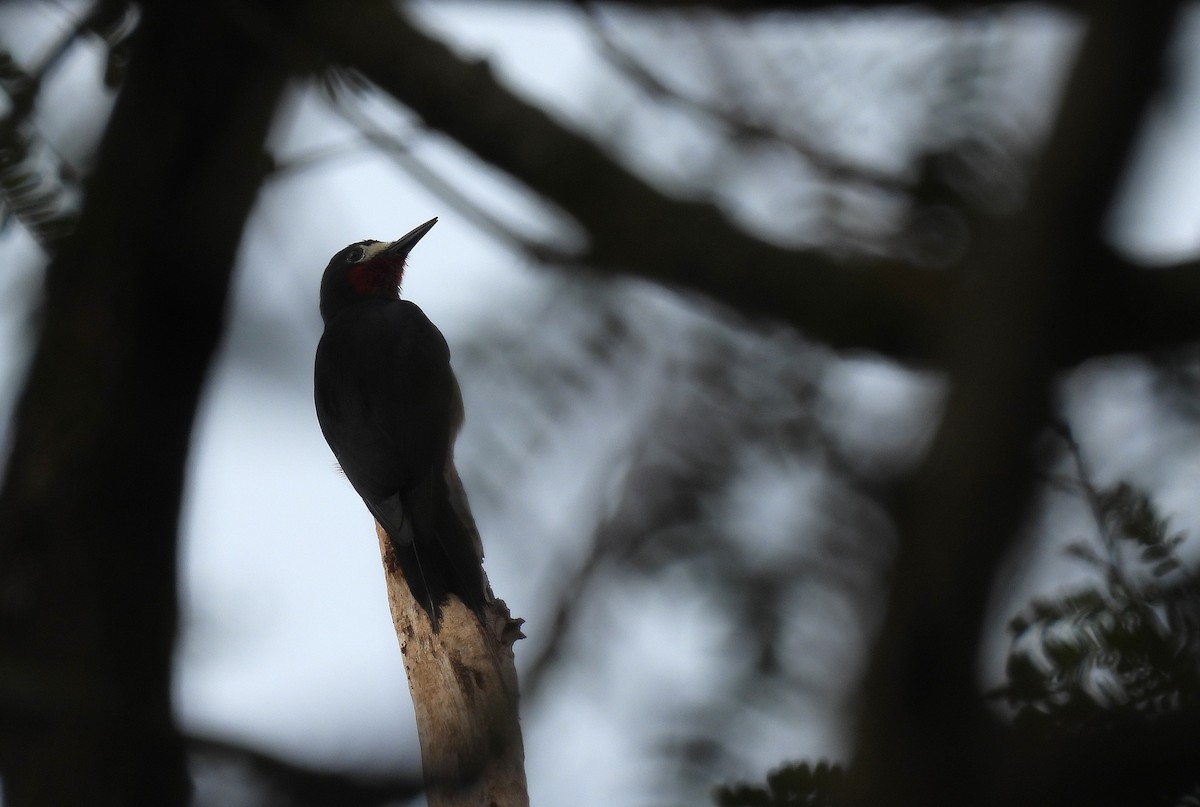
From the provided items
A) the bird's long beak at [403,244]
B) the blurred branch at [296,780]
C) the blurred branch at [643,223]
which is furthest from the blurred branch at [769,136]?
the bird's long beak at [403,244]

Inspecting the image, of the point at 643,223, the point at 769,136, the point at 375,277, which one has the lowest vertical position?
the point at 769,136

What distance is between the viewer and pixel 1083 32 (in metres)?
0.62

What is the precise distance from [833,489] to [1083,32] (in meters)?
0.35

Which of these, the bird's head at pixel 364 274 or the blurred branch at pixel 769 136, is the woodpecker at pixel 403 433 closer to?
the bird's head at pixel 364 274

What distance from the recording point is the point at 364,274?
5.61 m

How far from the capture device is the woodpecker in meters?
3.36

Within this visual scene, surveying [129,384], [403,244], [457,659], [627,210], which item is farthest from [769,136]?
[403,244]

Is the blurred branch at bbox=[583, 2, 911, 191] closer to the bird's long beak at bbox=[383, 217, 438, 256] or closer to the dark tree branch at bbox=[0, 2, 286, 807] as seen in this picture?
the dark tree branch at bbox=[0, 2, 286, 807]

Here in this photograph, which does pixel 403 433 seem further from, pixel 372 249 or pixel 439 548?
pixel 372 249

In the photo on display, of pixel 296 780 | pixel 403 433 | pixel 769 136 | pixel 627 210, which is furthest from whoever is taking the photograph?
pixel 403 433

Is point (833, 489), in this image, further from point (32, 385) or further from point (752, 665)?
point (32, 385)

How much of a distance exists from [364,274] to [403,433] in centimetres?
179

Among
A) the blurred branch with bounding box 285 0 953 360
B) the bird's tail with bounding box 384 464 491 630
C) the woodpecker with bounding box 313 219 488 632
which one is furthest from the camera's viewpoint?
the woodpecker with bounding box 313 219 488 632

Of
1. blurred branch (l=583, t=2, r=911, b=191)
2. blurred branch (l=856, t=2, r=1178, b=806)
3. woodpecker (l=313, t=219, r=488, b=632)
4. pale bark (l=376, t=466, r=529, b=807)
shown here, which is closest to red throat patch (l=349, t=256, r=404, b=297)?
woodpecker (l=313, t=219, r=488, b=632)
